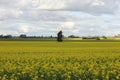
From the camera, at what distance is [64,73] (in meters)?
17.3

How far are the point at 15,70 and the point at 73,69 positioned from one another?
2.79m

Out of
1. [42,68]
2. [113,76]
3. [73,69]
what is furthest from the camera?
[42,68]

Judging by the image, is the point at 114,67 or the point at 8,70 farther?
the point at 114,67

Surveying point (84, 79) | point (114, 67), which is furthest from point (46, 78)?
point (114, 67)

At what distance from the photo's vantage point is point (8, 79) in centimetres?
1565

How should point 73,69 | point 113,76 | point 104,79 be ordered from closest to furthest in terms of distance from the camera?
point 104,79 → point 113,76 → point 73,69

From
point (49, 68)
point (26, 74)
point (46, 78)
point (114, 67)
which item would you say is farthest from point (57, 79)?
point (114, 67)

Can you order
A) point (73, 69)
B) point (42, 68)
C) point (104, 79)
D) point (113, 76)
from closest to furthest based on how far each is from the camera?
point (104, 79) < point (113, 76) < point (73, 69) < point (42, 68)

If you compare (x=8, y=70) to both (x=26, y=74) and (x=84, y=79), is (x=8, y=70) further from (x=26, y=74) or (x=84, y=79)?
(x=84, y=79)

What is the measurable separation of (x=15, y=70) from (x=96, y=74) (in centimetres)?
415

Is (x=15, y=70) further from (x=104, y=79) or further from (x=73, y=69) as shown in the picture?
(x=104, y=79)

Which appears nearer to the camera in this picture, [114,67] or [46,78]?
[46,78]

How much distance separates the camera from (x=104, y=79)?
50.6 feet

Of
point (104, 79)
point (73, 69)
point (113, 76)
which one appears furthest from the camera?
point (73, 69)
